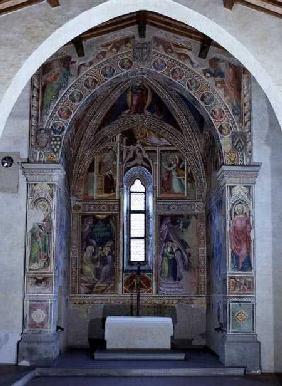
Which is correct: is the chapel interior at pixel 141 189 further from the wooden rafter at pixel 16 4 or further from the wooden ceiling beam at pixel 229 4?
the wooden ceiling beam at pixel 229 4

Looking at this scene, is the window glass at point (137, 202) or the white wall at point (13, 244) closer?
the white wall at point (13, 244)

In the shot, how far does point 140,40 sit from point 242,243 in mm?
4982

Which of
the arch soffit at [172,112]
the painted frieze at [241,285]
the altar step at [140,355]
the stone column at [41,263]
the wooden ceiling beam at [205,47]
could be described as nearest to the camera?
Answer: the wooden ceiling beam at [205,47]

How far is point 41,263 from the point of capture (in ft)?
44.5

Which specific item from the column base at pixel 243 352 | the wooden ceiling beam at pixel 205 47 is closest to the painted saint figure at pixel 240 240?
the column base at pixel 243 352

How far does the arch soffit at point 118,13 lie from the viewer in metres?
9.41

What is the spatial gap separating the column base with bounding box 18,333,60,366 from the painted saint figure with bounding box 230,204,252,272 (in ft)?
13.8

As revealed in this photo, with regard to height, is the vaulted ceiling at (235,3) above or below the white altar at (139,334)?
above

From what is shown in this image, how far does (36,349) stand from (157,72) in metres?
6.55

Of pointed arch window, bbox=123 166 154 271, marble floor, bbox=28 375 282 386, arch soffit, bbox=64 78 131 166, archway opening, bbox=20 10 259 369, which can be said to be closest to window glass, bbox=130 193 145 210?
pointed arch window, bbox=123 166 154 271

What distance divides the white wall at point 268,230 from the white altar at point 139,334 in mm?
2442

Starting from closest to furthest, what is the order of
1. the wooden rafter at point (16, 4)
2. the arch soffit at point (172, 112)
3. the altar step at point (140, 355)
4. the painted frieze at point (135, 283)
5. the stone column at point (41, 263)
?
the wooden rafter at point (16, 4)
the stone column at point (41, 263)
the altar step at point (140, 355)
the arch soffit at point (172, 112)
the painted frieze at point (135, 283)

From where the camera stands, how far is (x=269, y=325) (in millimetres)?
13281

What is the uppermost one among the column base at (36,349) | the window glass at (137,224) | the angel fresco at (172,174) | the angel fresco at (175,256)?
the angel fresco at (172,174)
